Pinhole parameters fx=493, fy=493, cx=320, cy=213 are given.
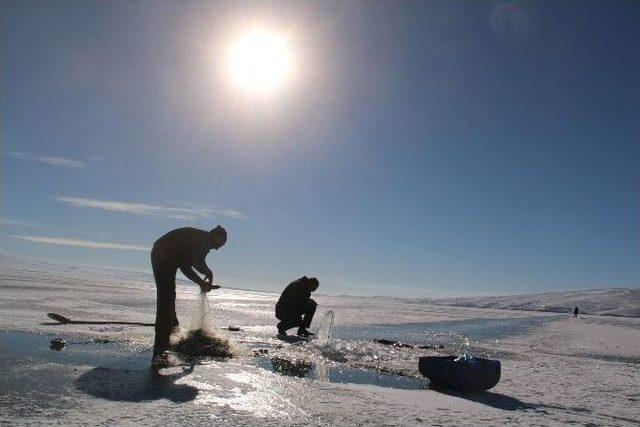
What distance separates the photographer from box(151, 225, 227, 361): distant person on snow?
26.8ft

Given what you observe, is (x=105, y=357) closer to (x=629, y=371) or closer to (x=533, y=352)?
(x=629, y=371)

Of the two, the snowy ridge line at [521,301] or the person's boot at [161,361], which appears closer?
the person's boot at [161,361]

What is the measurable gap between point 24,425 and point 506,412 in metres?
4.83

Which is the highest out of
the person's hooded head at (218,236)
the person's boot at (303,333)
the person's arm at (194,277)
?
the person's hooded head at (218,236)

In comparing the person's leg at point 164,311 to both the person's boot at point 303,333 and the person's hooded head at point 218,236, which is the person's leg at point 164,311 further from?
the person's boot at point 303,333

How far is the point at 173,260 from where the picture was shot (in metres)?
8.25

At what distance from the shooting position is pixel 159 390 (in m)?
5.38

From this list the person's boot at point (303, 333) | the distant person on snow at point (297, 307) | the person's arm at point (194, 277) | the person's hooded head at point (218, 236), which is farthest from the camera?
the distant person on snow at point (297, 307)

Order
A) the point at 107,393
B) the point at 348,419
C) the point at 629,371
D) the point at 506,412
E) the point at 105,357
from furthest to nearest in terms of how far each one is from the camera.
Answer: the point at 629,371 < the point at 105,357 < the point at 506,412 < the point at 107,393 < the point at 348,419

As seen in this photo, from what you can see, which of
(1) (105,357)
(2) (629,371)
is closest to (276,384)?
(1) (105,357)

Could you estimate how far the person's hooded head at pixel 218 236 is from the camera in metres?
8.37

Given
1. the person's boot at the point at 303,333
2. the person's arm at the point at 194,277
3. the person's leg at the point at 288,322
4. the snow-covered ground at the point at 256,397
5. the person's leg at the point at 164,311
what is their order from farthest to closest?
the person's leg at the point at 288,322 < the person's boot at the point at 303,333 < the person's arm at the point at 194,277 < the person's leg at the point at 164,311 < the snow-covered ground at the point at 256,397

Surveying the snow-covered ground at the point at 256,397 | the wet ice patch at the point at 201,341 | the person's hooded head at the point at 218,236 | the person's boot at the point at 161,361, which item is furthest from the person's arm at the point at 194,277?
the snow-covered ground at the point at 256,397

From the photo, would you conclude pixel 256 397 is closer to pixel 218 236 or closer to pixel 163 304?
pixel 163 304
